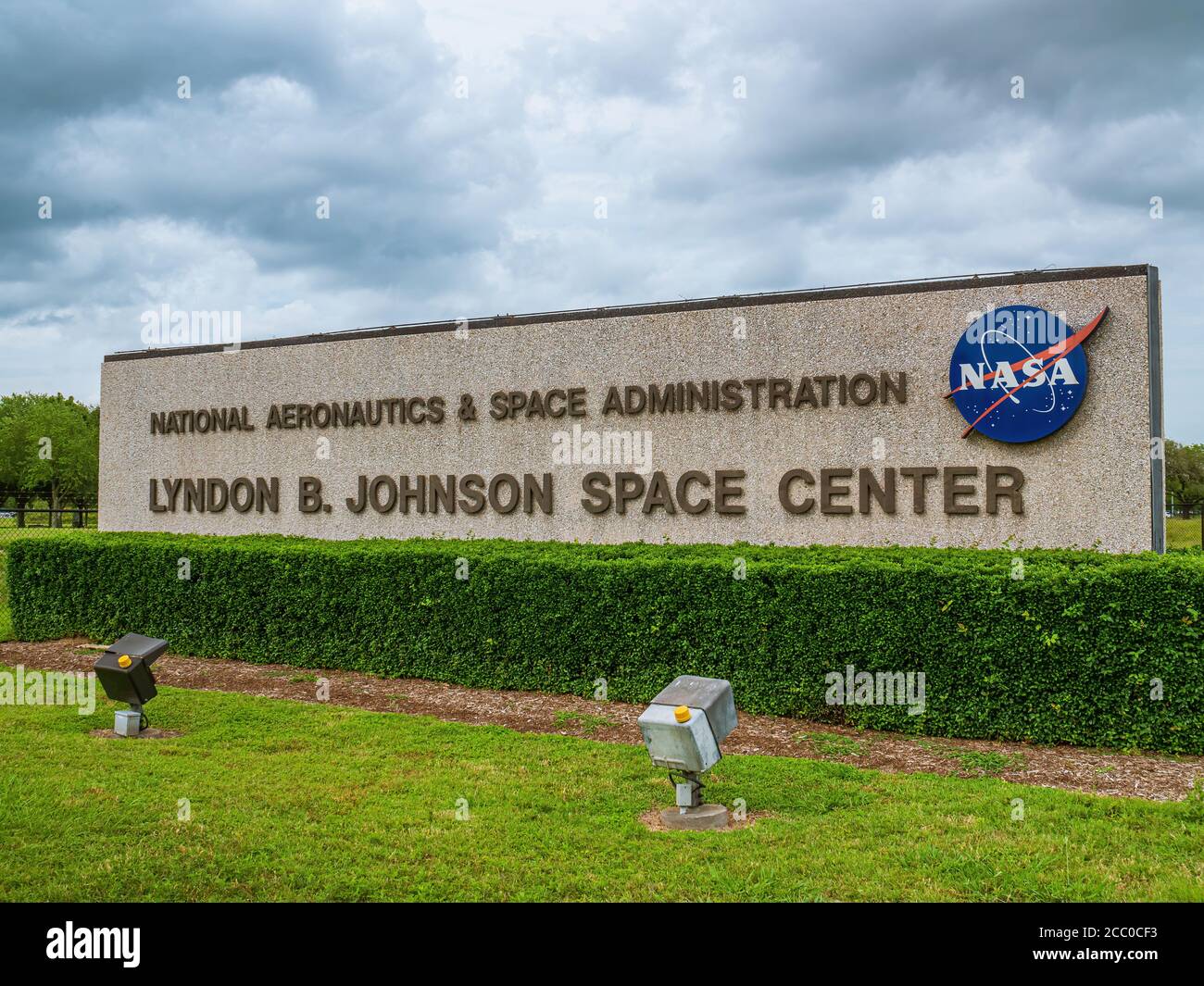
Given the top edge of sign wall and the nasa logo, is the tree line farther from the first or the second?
the nasa logo

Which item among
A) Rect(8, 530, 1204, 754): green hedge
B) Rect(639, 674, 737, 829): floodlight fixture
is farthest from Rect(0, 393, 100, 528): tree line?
Rect(639, 674, 737, 829): floodlight fixture

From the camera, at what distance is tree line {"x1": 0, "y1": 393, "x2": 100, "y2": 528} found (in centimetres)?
5131

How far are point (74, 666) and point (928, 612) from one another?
8751 mm

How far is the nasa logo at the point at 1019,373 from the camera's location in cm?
954

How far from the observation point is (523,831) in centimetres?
505

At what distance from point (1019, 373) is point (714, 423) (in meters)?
3.26

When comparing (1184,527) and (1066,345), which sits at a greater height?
(1066,345)

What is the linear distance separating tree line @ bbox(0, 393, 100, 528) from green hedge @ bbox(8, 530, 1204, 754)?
4406 cm

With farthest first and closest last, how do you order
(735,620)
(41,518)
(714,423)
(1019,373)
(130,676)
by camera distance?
(41,518), (714,423), (1019,373), (735,620), (130,676)

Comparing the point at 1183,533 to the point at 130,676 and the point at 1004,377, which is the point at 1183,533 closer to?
the point at 1004,377

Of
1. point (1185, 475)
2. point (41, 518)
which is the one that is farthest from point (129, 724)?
point (41, 518)

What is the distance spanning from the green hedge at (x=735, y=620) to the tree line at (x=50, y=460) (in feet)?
145

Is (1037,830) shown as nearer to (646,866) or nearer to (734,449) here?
(646,866)

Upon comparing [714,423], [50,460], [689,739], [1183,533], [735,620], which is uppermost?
[50,460]
